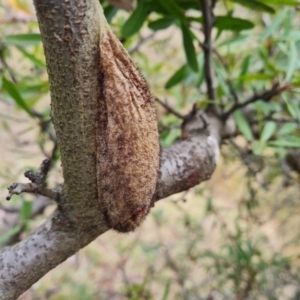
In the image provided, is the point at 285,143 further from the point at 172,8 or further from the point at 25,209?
the point at 25,209

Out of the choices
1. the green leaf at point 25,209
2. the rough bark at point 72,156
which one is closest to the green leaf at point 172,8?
the rough bark at point 72,156

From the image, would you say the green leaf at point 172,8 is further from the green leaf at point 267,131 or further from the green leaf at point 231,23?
the green leaf at point 267,131

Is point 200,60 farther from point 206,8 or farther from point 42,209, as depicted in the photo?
point 42,209

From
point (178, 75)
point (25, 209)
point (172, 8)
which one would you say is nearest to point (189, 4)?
point (172, 8)

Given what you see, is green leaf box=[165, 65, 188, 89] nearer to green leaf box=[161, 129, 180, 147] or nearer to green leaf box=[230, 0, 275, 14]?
green leaf box=[161, 129, 180, 147]

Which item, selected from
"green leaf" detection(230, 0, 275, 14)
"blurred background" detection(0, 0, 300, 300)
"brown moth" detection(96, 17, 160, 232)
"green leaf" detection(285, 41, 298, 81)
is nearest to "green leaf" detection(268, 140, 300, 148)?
"blurred background" detection(0, 0, 300, 300)

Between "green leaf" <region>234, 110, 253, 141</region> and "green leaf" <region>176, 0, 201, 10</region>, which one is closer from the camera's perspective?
"green leaf" <region>176, 0, 201, 10</region>
